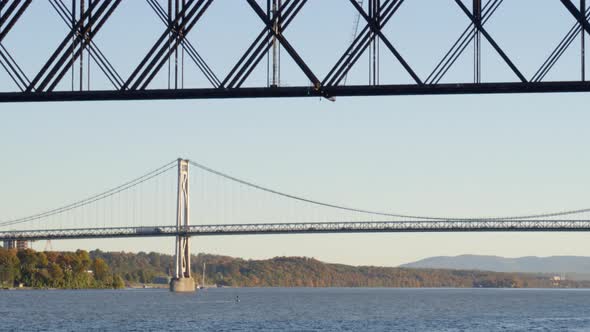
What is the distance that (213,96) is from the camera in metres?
33.0

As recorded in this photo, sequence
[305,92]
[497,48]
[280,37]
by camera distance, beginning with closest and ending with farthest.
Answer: [497,48] → [280,37] → [305,92]

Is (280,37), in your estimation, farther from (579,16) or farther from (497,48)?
(579,16)

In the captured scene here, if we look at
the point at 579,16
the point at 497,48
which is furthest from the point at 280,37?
the point at 579,16

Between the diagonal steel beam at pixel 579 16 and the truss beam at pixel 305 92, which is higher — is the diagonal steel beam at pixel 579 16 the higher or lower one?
the higher one

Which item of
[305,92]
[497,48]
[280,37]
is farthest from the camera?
[305,92]

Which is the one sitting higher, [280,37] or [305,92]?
[280,37]

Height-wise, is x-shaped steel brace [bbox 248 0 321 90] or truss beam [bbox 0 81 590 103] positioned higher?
x-shaped steel brace [bbox 248 0 321 90]

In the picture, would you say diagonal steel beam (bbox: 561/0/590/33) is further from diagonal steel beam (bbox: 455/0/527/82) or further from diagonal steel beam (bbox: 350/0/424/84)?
diagonal steel beam (bbox: 350/0/424/84)

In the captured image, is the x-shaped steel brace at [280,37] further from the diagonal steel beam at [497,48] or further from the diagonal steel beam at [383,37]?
the diagonal steel beam at [497,48]

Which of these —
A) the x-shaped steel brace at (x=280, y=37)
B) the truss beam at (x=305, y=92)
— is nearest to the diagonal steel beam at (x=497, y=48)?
the truss beam at (x=305, y=92)

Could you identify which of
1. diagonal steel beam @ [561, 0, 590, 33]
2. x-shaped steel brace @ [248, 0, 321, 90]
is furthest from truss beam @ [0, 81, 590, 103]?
diagonal steel beam @ [561, 0, 590, 33]

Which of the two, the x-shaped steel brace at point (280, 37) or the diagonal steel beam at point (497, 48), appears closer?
the diagonal steel beam at point (497, 48)

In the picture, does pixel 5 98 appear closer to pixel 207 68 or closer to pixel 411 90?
pixel 207 68

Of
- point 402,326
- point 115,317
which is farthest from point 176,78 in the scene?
point 115,317
